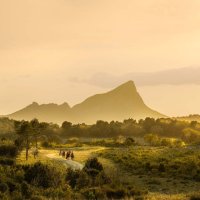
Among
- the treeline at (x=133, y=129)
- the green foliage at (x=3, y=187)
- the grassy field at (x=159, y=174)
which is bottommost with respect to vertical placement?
the grassy field at (x=159, y=174)

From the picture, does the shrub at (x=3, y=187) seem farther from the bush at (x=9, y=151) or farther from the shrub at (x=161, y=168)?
the bush at (x=9, y=151)

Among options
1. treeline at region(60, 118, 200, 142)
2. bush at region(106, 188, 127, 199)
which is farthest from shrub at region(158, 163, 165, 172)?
treeline at region(60, 118, 200, 142)

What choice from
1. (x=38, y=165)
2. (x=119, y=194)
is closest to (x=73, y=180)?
(x=38, y=165)

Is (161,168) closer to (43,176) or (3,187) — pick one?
(43,176)

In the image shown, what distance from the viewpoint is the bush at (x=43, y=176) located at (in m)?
33.2

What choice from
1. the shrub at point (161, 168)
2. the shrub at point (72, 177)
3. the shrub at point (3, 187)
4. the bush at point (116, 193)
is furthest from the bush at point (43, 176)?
the shrub at point (161, 168)

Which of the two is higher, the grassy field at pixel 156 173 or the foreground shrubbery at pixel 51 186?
the foreground shrubbery at pixel 51 186

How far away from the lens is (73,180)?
3825cm

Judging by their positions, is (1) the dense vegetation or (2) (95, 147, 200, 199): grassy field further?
(2) (95, 147, 200, 199): grassy field

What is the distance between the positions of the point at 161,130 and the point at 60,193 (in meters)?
160

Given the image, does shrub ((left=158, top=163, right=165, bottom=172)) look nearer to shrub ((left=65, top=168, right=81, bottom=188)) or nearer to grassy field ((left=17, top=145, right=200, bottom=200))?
grassy field ((left=17, top=145, right=200, bottom=200))

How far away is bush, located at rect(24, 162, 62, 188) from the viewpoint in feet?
109

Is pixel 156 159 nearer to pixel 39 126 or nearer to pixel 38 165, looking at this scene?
pixel 39 126

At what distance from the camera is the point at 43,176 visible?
111ft
